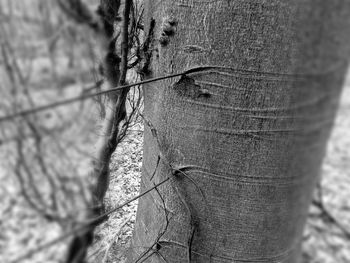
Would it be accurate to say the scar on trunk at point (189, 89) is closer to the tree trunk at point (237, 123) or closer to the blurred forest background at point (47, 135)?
the tree trunk at point (237, 123)

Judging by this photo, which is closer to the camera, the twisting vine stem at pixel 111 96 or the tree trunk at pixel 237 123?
the tree trunk at pixel 237 123

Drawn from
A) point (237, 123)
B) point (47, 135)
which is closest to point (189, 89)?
point (237, 123)

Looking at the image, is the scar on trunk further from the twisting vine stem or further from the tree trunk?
the twisting vine stem

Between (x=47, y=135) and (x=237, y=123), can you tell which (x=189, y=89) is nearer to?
(x=237, y=123)

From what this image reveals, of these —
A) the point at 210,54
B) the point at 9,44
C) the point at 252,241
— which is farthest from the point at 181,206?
the point at 9,44

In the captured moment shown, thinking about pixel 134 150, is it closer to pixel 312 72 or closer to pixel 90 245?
pixel 90 245

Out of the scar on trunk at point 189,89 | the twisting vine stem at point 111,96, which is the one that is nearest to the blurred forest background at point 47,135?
the twisting vine stem at point 111,96
